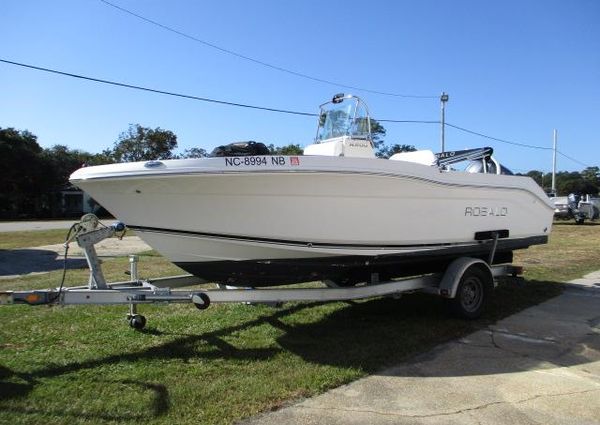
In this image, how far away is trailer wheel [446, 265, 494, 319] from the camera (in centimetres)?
627

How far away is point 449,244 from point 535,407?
2.71m

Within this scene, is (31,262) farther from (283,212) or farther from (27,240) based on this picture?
(283,212)

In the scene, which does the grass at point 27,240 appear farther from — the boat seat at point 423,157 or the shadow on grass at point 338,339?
the boat seat at point 423,157

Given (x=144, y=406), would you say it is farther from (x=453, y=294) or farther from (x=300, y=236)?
(x=453, y=294)

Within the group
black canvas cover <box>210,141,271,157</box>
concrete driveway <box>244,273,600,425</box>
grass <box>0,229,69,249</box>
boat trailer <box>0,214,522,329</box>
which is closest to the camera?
concrete driveway <box>244,273,600,425</box>

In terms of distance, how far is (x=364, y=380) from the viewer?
4.29m

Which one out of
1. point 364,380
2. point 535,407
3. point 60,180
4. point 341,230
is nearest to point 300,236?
point 341,230

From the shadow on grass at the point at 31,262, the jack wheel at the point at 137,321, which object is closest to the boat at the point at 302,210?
the jack wheel at the point at 137,321

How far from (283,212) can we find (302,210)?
19cm

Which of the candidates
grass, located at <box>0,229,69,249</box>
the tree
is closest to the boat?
grass, located at <box>0,229,69,249</box>

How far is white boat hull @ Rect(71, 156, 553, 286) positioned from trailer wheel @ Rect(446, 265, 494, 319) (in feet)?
1.91

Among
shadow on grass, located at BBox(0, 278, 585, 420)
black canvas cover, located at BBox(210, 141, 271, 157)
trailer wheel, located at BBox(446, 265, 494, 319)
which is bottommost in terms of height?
shadow on grass, located at BBox(0, 278, 585, 420)

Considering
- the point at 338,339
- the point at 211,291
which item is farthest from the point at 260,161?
the point at 338,339

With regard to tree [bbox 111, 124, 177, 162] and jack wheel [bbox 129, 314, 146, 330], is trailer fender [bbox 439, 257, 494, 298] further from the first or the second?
tree [bbox 111, 124, 177, 162]
